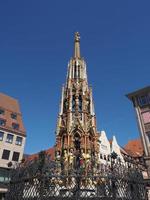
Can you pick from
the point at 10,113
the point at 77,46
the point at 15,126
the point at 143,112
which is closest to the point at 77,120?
the point at 143,112

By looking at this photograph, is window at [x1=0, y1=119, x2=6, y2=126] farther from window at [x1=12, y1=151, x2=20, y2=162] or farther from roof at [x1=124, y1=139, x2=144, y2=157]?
roof at [x1=124, y1=139, x2=144, y2=157]

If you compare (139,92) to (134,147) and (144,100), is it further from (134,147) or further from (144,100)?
(134,147)

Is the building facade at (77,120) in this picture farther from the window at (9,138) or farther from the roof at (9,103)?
the roof at (9,103)

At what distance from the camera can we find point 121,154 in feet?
141

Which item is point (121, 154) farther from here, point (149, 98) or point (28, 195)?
point (28, 195)

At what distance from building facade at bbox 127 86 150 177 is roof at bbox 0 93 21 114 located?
24985 mm

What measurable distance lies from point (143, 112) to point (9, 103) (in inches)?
1131

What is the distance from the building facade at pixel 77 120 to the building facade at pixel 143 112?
647 centimetres

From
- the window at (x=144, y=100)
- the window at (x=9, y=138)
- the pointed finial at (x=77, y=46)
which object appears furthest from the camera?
the pointed finial at (x=77, y=46)

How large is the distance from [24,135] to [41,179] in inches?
1327

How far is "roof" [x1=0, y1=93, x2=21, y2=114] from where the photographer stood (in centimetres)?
4139

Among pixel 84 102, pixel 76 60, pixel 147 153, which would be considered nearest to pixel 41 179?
pixel 147 153

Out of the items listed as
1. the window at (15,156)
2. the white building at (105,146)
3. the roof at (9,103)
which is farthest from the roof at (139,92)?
the roof at (9,103)

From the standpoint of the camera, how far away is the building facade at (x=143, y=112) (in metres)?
23.7
